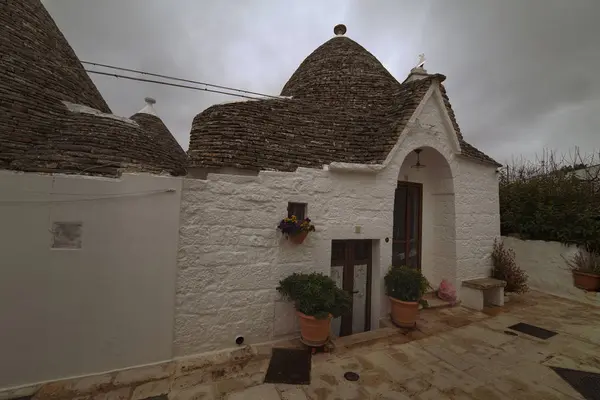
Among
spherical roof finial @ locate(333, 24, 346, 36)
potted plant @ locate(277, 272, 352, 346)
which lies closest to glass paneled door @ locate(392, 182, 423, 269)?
potted plant @ locate(277, 272, 352, 346)

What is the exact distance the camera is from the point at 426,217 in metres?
6.96

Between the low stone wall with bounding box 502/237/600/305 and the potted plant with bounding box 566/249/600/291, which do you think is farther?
the low stone wall with bounding box 502/237/600/305

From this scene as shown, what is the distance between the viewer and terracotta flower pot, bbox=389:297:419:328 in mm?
5000

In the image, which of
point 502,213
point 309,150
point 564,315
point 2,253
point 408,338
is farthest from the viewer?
point 502,213

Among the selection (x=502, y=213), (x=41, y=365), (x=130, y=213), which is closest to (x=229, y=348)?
(x=41, y=365)

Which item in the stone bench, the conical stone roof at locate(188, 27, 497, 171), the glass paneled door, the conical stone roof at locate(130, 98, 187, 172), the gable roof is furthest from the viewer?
the conical stone roof at locate(130, 98, 187, 172)

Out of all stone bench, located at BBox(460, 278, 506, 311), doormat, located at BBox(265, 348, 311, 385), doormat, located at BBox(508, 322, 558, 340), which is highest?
stone bench, located at BBox(460, 278, 506, 311)

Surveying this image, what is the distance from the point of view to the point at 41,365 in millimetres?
3260

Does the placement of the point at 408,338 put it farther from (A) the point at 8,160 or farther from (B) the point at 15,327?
(A) the point at 8,160

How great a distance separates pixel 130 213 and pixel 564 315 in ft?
30.8

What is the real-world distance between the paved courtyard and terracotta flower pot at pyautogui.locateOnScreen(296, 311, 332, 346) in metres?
0.26

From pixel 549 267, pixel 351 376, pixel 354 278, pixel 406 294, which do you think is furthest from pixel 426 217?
pixel 351 376

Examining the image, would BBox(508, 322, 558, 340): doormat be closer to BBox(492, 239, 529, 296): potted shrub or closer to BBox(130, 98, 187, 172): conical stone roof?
BBox(492, 239, 529, 296): potted shrub

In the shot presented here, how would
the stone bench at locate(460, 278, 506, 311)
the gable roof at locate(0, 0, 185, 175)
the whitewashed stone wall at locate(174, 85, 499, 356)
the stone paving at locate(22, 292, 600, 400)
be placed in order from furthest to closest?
the stone bench at locate(460, 278, 506, 311), the whitewashed stone wall at locate(174, 85, 499, 356), the gable roof at locate(0, 0, 185, 175), the stone paving at locate(22, 292, 600, 400)
